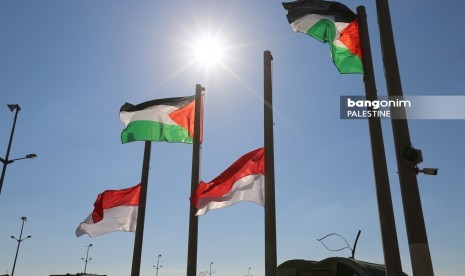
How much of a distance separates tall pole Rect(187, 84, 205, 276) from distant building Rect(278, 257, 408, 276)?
4.41 metres

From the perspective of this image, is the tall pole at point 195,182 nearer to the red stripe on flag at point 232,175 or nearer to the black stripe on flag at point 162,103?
the red stripe on flag at point 232,175

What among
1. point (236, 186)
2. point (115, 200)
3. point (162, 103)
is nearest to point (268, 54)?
point (236, 186)

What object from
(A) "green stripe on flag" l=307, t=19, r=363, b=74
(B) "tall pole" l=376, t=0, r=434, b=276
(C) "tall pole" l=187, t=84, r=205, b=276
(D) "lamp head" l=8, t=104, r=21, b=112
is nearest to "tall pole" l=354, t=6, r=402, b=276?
(B) "tall pole" l=376, t=0, r=434, b=276

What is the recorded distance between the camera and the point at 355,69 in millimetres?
10461

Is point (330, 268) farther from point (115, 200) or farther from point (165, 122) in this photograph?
point (115, 200)

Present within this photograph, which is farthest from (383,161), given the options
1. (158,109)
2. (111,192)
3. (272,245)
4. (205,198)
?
(111,192)

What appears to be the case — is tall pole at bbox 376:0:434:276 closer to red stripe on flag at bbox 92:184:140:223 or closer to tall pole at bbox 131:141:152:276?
tall pole at bbox 131:141:152:276

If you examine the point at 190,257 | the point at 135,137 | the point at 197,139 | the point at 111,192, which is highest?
the point at 135,137

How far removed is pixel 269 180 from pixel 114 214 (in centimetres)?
830

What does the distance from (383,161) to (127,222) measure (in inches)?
404

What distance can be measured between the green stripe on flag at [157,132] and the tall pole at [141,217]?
636 mm

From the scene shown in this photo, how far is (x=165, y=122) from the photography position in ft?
50.2

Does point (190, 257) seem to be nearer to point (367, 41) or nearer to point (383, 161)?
point (383, 161)

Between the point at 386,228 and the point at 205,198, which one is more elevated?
the point at 205,198
